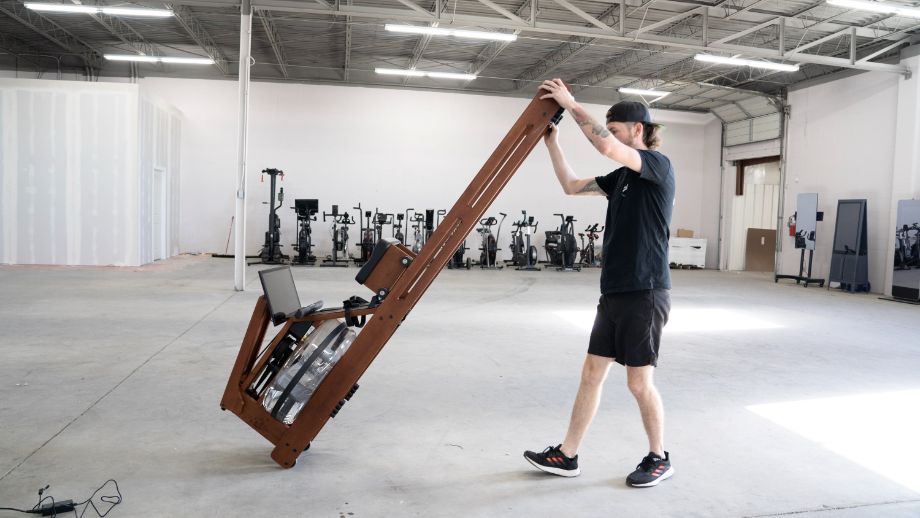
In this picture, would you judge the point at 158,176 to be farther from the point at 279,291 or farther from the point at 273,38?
the point at 279,291

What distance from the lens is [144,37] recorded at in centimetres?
1300

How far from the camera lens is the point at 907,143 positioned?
10.6 m

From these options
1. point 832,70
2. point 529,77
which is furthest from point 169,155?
point 832,70

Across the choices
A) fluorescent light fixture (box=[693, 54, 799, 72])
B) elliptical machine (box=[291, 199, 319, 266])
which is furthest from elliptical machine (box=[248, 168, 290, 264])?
fluorescent light fixture (box=[693, 54, 799, 72])

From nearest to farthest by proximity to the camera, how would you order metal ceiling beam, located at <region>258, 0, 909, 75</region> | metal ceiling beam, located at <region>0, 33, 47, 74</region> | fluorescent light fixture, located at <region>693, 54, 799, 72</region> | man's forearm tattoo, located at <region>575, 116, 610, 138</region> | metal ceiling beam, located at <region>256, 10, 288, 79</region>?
man's forearm tattoo, located at <region>575, 116, 610, 138</region> < metal ceiling beam, located at <region>258, 0, 909, 75</region> < fluorescent light fixture, located at <region>693, 54, 799, 72</region> < metal ceiling beam, located at <region>256, 10, 288, 79</region> < metal ceiling beam, located at <region>0, 33, 47, 74</region>

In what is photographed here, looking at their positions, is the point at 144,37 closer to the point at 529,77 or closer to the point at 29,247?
the point at 29,247

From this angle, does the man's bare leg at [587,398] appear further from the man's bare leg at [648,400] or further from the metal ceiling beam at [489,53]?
the metal ceiling beam at [489,53]

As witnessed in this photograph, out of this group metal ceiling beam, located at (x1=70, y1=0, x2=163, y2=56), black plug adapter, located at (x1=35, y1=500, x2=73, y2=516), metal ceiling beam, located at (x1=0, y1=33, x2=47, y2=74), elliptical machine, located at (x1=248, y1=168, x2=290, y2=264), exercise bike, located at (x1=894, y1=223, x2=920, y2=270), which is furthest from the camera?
metal ceiling beam, located at (x1=0, y1=33, x2=47, y2=74)

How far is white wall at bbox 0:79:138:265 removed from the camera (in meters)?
11.2

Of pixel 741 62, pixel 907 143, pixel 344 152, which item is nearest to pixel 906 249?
pixel 907 143

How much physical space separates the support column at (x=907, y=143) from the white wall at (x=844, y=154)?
177 mm

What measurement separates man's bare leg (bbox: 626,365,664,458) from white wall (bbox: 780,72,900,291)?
1083 centimetres

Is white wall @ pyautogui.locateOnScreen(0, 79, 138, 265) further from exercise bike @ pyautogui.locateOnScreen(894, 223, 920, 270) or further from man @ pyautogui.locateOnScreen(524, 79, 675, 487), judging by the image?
exercise bike @ pyautogui.locateOnScreen(894, 223, 920, 270)

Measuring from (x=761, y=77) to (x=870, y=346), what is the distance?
9.15 meters
